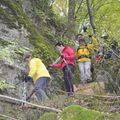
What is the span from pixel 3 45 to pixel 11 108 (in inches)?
115

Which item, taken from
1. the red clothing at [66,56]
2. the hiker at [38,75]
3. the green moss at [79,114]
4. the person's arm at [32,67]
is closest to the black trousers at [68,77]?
the red clothing at [66,56]

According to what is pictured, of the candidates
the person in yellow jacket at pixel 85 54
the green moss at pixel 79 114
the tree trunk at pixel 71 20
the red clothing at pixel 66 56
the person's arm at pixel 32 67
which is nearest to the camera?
the green moss at pixel 79 114

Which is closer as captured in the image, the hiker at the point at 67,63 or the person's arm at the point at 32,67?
the person's arm at the point at 32,67

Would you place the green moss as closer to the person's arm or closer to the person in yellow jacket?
the person's arm

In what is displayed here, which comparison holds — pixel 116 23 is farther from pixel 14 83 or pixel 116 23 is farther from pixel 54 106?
pixel 54 106

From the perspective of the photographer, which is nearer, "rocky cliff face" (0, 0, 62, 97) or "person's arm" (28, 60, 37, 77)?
"person's arm" (28, 60, 37, 77)

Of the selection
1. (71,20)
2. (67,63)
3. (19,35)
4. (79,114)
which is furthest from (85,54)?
(79,114)

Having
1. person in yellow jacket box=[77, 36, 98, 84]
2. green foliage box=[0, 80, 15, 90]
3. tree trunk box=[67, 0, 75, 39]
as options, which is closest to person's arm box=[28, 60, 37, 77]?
green foliage box=[0, 80, 15, 90]

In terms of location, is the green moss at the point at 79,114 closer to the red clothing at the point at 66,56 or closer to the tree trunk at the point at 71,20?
the red clothing at the point at 66,56

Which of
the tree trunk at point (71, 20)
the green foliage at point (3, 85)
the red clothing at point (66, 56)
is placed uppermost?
the tree trunk at point (71, 20)

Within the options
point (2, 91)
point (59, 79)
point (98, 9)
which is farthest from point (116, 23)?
point (2, 91)

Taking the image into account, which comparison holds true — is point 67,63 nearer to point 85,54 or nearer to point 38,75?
point 85,54

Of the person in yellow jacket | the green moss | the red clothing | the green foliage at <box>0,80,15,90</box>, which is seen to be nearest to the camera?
the green moss

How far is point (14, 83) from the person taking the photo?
10.6 meters
